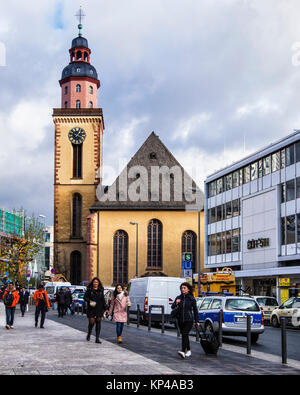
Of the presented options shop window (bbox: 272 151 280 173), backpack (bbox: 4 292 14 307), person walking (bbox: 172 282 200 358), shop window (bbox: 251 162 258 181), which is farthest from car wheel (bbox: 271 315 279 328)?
shop window (bbox: 251 162 258 181)

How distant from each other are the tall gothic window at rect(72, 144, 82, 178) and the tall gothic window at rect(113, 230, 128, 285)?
8046mm

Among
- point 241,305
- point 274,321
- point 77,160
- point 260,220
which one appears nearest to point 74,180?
point 77,160

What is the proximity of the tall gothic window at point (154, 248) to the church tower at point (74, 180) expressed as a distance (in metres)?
7.20

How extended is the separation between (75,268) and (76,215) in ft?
18.6

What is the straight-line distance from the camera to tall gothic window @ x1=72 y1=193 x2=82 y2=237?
68.1 metres

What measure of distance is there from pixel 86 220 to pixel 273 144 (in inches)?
1005

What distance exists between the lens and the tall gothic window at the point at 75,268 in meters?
67.8

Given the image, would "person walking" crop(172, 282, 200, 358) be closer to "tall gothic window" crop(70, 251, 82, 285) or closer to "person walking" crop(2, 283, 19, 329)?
Answer: "person walking" crop(2, 283, 19, 329)

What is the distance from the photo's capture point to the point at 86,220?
67250 mm

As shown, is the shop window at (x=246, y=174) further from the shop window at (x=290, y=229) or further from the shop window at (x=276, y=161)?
the shop window at (x=290, y=229)

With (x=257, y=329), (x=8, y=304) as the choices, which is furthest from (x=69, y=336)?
(x=257, y=329)

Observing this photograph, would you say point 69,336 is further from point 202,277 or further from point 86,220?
point 86,220
